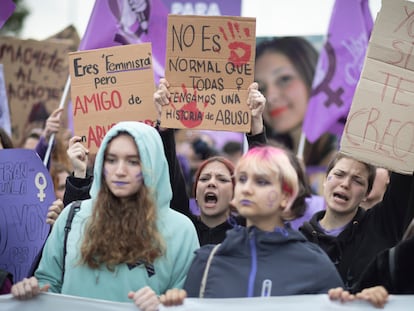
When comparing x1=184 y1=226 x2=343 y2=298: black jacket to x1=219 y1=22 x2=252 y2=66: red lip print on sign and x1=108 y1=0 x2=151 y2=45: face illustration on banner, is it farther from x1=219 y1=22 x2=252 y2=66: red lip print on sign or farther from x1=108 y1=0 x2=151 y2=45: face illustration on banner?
x1=108 y1=0 x2=151 y2=45: face illustration on banner

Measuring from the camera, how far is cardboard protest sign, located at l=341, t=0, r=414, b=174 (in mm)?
4844

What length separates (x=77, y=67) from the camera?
5.80m

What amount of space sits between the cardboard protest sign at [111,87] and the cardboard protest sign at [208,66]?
0.27 meters

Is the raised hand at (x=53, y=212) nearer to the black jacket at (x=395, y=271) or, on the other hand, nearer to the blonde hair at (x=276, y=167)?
the blonde hair at (x=276, y=167)

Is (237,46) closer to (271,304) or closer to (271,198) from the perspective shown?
(271,198)

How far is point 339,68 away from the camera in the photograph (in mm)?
8625

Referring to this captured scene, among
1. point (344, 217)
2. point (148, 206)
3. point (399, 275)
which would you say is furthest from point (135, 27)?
point (399, 275)

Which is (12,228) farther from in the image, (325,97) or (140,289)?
(325,97)

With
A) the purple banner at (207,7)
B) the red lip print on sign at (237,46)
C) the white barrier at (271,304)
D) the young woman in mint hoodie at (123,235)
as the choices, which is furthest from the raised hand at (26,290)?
the purple banner at (207,7)

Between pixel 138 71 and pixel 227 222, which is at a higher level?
pixel 138 71

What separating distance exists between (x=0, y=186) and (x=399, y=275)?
2335 millimetres

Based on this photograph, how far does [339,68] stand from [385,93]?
3.79 m

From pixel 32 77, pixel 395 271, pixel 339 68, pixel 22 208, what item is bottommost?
pixel 22 208

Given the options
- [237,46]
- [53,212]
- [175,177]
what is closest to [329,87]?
[237,46]
